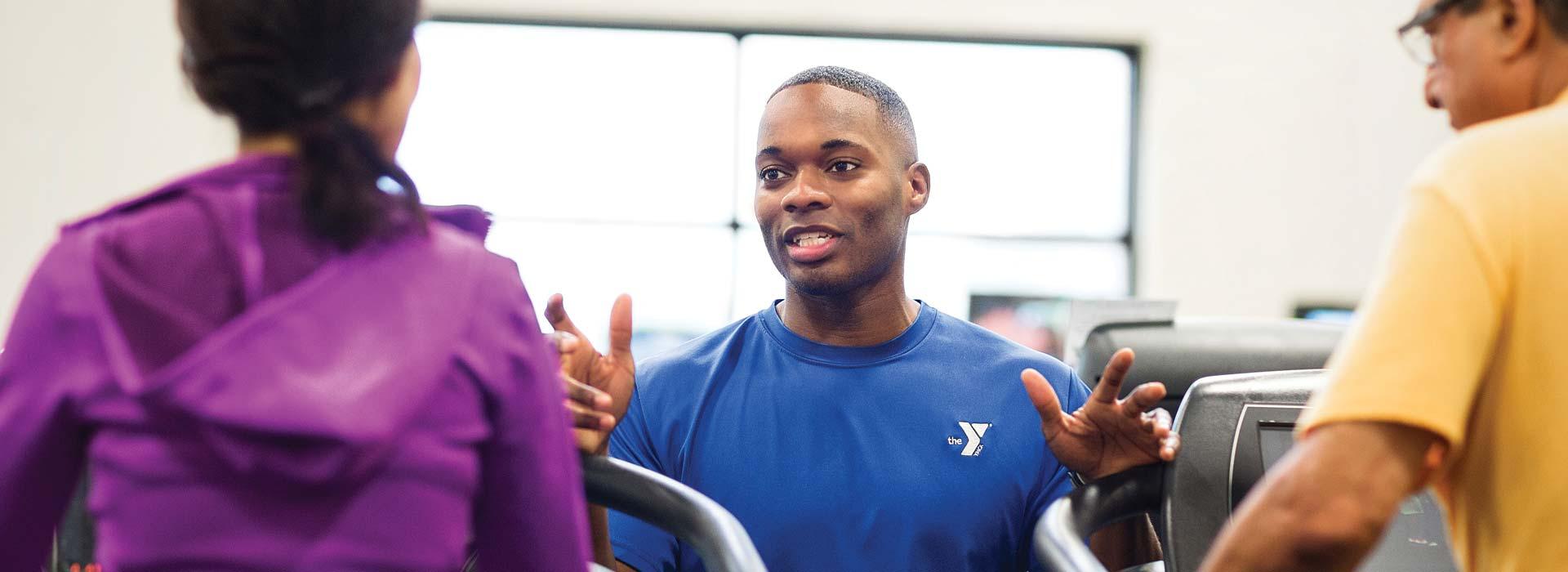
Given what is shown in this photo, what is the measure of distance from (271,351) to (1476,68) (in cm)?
77

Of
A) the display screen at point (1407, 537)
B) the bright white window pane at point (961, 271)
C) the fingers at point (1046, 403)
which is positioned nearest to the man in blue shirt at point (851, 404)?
the fingers at point (1046, 403)

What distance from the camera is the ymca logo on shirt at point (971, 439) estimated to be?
1640 mm

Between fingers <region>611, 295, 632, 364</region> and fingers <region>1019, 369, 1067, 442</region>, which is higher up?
fingers <region>611, 295, 632, 364</region>

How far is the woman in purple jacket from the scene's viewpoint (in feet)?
2.37

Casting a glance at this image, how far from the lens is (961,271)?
15.3ft

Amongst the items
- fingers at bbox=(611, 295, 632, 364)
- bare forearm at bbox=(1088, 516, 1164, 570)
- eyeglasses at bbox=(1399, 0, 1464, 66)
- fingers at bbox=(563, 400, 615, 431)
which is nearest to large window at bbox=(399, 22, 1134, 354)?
bare forearm at bbox=(1088, 516, 1164, 570)

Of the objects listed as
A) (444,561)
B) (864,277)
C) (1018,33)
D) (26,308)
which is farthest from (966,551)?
(1018,33)

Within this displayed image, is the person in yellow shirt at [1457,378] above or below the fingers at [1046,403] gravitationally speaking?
above

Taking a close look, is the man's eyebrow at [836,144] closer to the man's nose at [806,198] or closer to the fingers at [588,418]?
the man's nose at [806,198]

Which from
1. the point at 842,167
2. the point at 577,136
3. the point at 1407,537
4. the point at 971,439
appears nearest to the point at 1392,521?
the point at 1407,537

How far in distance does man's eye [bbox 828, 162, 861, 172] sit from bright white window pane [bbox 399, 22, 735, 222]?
111 inches

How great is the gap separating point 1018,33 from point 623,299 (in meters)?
3.67

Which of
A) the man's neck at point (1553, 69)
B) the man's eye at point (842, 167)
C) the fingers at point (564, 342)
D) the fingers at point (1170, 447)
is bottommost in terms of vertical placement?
the fingers at point (1170, 447)

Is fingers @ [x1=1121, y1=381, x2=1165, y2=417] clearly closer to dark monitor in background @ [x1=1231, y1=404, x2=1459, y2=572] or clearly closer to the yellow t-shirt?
dark monitor in background @ [x1=1231, y1=404, x2=1459, y2=572]
